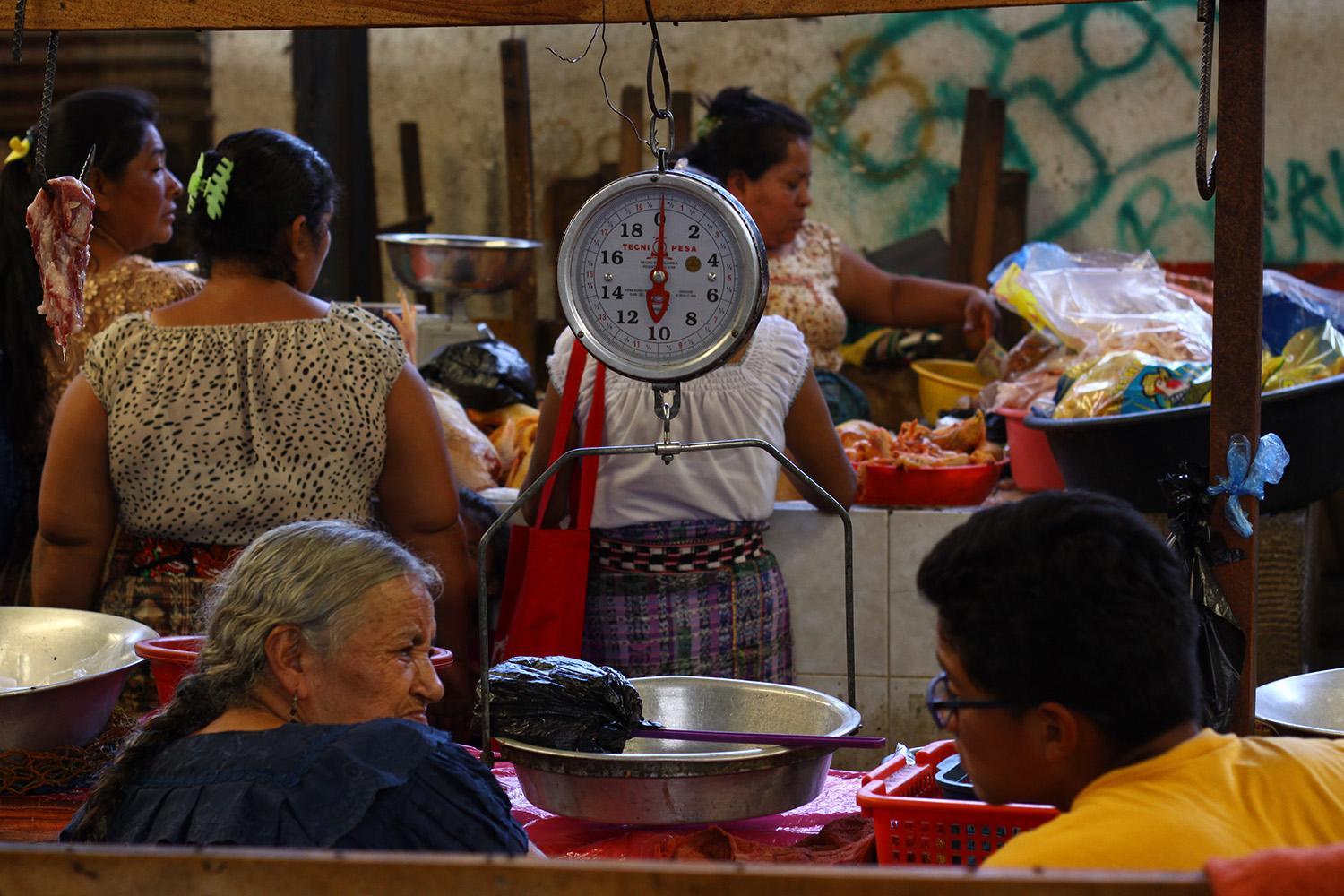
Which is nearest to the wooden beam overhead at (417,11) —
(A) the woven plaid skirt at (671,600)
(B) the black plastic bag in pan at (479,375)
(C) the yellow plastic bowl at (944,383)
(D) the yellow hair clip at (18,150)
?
(D) the yellow hair clip at (18,150)

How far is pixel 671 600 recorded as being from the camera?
9.56 ft

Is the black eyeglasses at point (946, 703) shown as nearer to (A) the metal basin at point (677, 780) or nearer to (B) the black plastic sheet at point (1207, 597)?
(A) the metal basin at point (677, 780)

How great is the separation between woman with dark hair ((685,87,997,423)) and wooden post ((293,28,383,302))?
5.13 ft

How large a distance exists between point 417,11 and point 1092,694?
1.35 m

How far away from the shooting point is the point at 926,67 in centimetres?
663

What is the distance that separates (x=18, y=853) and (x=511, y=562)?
1.87 m

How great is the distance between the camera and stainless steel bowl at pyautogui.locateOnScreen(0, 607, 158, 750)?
2182 millimetres

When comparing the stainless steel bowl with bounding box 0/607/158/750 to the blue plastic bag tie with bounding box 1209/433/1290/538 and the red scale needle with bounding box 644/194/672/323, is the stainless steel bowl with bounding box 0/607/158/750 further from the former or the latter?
the blue plastic bag tie with bounding box 1209/433/1290/538

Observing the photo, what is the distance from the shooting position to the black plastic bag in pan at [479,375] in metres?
4.19

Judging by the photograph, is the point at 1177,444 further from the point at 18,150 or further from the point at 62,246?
the point at 18,150

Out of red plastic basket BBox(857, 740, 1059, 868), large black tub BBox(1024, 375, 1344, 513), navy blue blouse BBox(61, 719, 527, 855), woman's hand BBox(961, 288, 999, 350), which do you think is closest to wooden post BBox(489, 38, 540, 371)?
woman's hand BBox(961, 288, 999, 350)

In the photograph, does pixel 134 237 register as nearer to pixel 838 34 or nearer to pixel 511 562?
pixel 511 562

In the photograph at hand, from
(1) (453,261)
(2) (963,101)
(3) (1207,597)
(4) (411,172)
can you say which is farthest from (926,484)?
(4) (411,172)

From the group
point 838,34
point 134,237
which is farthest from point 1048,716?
point 838,34
